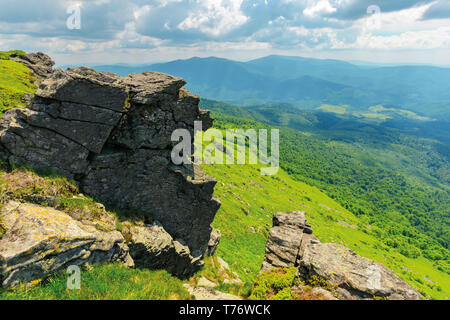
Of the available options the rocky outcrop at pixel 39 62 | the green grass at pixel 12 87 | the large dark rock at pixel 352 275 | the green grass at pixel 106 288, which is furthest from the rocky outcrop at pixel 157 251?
the rocky outcrop at pixel 39 62

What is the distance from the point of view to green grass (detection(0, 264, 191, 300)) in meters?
10.1

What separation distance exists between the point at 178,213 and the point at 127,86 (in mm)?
13436

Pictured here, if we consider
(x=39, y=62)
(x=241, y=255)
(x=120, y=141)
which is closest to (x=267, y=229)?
(x=241, y=255)

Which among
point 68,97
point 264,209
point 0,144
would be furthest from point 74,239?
point 264,209

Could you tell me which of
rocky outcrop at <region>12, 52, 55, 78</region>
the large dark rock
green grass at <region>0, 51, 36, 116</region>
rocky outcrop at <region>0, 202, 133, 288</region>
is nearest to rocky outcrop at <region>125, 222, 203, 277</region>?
rocky outcrop at <region>0, 202, 133, 288</region>

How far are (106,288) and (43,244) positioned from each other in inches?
147

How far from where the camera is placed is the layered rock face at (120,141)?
15.8 meters

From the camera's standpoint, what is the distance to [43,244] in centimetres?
1120

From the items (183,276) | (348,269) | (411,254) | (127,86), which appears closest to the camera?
(348,269)

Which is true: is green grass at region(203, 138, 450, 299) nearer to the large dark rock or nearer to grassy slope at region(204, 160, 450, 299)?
grassy slope at region(204, 160, 450, 299)

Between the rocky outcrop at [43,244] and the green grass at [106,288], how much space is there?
60 cm

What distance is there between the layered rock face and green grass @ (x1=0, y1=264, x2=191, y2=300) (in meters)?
7.61

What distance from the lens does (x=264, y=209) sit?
Answer: 9212 centimetres
